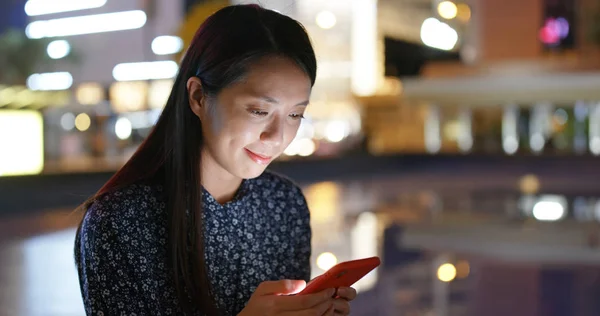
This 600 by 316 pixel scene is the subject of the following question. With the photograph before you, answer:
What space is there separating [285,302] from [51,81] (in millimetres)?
14967

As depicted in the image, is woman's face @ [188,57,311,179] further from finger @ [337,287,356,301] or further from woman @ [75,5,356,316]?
finger @ [337,287,356,301]

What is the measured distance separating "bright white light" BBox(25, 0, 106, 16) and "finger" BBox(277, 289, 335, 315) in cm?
1209

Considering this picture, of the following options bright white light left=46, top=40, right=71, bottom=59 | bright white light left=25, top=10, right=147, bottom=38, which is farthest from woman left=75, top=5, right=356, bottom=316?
bright white light left=46, top=40, right=71, bottom=59

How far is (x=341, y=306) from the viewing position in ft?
3.96

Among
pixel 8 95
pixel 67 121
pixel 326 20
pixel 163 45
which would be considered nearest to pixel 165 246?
pixel 8 95

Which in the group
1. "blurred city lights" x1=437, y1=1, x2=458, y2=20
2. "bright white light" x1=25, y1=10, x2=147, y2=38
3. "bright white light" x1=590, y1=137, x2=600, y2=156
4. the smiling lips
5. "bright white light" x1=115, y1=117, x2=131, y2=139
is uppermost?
"blurred city lights" x1=437, y1=1, x2=458, y2=20

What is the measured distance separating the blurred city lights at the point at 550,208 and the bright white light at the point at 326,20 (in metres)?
15.5

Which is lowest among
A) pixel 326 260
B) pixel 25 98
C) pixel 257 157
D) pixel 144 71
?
pixel 326 260

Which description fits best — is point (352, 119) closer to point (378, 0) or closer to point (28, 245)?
point (378, 0)

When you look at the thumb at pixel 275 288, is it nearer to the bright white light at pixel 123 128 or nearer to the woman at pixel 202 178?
the woman at pixel 202 178

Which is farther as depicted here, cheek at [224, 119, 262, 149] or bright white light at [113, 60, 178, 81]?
bright white light at [113, 60, 178, 81]

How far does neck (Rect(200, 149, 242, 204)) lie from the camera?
1337 mm

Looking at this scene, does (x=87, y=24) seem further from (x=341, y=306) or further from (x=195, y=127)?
(x=341, y=306)

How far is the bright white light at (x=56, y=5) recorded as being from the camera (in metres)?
12.5
